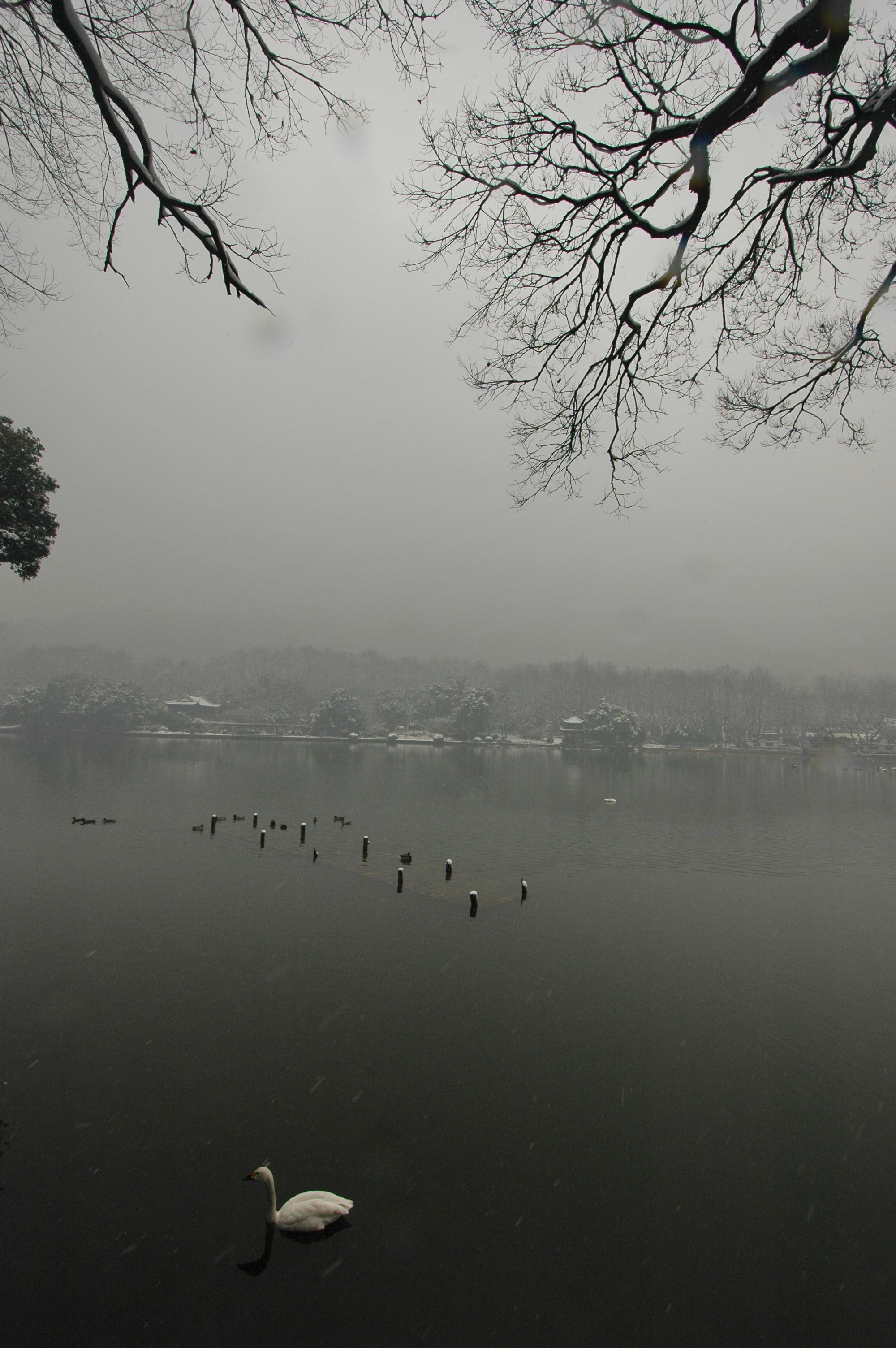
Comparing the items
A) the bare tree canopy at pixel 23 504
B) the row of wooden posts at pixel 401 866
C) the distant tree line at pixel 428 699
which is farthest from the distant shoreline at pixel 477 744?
the bare tree canopy at pixel 23 504

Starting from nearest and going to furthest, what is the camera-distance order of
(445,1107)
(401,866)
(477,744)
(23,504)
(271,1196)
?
(271,1196)
(445,1107)
(23,504)
(401,866)
(477,744)

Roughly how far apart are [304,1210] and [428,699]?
294 ft

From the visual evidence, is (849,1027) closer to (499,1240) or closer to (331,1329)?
(499,1240)

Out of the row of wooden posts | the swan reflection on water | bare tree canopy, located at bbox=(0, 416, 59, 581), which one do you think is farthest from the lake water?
bare tree canopy, located at bbox=(0, 416, 59, 581)

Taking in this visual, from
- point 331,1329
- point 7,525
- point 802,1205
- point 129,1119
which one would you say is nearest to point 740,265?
point 802,1205

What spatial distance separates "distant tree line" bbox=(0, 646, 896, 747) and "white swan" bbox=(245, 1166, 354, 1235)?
2934 inches

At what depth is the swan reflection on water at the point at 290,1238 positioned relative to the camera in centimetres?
471

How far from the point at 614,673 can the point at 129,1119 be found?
123m

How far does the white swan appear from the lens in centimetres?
496

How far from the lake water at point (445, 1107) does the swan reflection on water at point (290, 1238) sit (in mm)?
32

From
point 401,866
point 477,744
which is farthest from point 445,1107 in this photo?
point 477,744

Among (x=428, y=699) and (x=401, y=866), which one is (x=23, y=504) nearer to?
(x=401, y=866)

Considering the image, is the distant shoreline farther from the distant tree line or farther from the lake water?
the lake water

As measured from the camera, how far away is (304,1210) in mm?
5012
